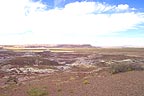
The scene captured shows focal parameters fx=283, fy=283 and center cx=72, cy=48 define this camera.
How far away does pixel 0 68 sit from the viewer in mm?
58938

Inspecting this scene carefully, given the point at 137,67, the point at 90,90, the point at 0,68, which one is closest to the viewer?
the point at 90,90

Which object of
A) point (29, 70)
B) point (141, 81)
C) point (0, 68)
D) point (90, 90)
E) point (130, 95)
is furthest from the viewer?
point (0, 68)

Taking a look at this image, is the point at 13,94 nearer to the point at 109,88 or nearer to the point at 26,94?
the point at 26,94

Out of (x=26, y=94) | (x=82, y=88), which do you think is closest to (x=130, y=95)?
(x=82, y=88)

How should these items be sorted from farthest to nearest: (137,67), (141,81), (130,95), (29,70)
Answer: (29,70), (137,67), (141,81), (130,95)

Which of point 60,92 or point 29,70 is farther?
point 29,70

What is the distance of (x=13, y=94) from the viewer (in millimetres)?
24422

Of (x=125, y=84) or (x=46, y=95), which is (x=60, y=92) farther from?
(x=125, y=84)

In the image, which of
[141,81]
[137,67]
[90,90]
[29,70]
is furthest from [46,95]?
[29,70]

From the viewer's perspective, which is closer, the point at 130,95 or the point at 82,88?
the point at 130,95

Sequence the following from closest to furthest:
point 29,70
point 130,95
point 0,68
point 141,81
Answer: point 130,95, point 141,81, point 29,70, point 0,68

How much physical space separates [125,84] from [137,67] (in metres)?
12.7

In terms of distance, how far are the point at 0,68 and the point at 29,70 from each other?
26.0 ft

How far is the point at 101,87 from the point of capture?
23.9 meters
